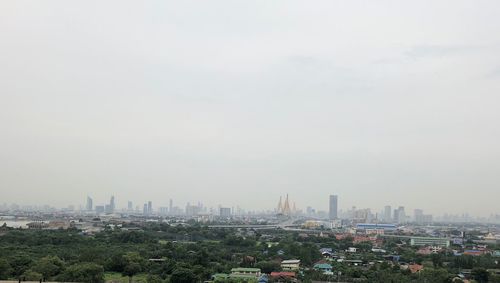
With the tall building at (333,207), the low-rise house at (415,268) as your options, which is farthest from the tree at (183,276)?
the tall building at (333,207)

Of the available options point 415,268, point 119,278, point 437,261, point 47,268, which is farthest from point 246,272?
point 437,261

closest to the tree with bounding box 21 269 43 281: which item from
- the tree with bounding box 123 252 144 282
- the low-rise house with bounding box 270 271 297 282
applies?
the tree with bounding box 123 252 144 282

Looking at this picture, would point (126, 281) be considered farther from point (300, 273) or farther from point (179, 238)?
point (179, 238)

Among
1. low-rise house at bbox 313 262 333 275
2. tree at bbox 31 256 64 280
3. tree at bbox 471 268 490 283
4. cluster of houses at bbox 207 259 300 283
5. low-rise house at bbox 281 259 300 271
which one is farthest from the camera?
low-rise house at bbox 281 259 300 271

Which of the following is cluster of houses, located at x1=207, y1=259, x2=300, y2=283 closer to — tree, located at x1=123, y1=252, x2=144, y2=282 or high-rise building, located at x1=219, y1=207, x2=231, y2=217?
tree, located at x1=123, y1=252, x2=144, y2=282

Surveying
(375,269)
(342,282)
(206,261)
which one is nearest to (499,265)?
(375,269)

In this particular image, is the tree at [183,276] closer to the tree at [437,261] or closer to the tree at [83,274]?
the tree at [83,274]

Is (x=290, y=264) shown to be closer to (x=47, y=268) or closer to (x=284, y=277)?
(x=284, y=277)

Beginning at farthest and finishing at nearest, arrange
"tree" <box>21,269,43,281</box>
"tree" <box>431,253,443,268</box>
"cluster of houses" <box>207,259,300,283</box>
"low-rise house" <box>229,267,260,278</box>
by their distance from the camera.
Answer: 1. "tree" <box>431,253,443,268</box>
2. "low-rise house" <box>229,267,260,278</box>
3. "cluster of houses" <box>207,259,300,283</box>
4. "tree" <box>21,269,43,281</box>
